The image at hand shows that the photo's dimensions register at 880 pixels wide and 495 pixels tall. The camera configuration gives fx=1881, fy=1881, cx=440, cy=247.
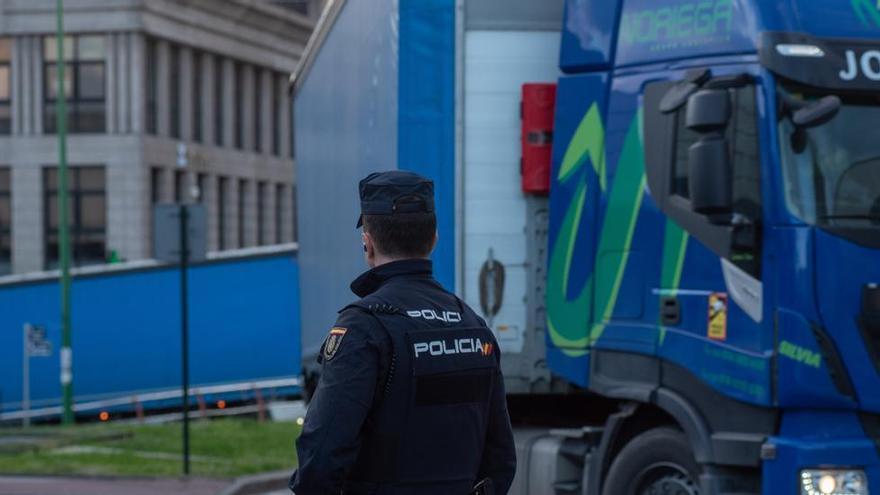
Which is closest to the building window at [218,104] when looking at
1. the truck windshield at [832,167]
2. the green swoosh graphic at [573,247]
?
the green swoosh graphic at [573,247]

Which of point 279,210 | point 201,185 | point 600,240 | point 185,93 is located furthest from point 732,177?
point 279,210

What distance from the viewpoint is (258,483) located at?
17344 millimetres

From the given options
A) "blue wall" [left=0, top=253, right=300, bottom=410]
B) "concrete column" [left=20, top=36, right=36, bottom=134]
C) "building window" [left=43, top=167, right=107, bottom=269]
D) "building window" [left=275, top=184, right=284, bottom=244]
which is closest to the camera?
"blue wall" [left=0, top=253, right=300, bottom=410]

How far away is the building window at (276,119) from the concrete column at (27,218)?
49.2ft

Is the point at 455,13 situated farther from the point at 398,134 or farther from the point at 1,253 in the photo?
the point at 1,253

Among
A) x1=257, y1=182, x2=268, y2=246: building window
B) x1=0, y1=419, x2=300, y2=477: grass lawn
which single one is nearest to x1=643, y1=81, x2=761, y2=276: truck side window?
x1=0, y1=419, x2=300, y2=477: grass lawn

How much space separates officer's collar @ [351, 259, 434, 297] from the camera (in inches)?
197

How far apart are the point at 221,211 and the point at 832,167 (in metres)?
69.0

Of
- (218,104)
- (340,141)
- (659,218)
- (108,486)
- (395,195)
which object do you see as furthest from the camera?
(218,104)

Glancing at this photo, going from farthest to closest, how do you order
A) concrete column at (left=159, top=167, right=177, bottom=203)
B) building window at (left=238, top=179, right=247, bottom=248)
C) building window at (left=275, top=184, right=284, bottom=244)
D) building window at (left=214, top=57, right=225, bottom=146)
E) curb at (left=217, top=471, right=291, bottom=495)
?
building window at (left=275, top=184, right=284, bottom=244) → building window at (left=238, top=179, right=247, bottom=248) → building window at (left=214, top=57, right=225, bottom=146) → concrete column at (left=159, top=167, right=177, bottom=203) → curb at (left=217, top=471, right=291, bottom=495)

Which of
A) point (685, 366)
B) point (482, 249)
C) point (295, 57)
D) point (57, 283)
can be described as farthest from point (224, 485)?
point (295, 57)

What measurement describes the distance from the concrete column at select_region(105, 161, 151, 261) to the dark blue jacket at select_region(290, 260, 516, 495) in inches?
2559

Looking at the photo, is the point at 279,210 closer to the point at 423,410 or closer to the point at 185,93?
the point at 185,93

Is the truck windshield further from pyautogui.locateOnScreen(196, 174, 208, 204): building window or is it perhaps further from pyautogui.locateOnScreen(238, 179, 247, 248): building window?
pyautogui.locateOnScreen(238, 179, 247, 248): building window
